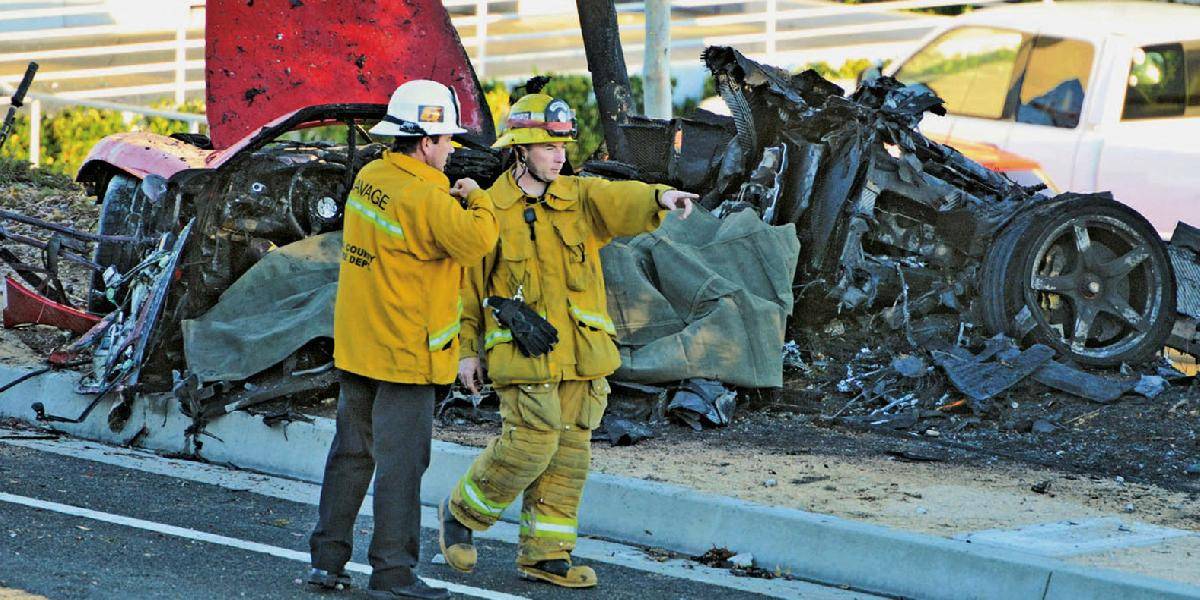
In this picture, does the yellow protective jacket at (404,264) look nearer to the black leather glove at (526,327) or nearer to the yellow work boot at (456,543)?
the black leather glove at (526,327)

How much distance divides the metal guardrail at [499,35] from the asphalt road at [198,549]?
8.76 metres

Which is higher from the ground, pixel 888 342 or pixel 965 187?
pixel 965 187

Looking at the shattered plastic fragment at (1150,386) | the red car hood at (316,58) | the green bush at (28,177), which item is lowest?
the shattered plastic fragment at (1150,386)

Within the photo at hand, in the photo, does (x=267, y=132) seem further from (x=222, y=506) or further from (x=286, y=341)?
(x=222, y=506)

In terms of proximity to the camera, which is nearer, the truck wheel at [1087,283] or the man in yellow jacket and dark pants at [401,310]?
the man in yellow jacket and dark pants at [401,310]

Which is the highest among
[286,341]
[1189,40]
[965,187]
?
[1189,40]

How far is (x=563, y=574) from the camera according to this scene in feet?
20.5

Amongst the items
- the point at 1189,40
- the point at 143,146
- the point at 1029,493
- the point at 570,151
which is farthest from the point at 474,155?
the point at 570,151

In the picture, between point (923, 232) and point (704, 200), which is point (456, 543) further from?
point (923, 232)

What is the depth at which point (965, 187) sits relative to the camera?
10102 millimetres

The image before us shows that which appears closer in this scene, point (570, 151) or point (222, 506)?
point (222, 506)

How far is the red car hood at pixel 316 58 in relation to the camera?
34.1 feet

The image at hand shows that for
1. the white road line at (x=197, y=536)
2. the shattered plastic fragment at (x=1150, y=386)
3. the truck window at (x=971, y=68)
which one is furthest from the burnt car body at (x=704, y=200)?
the truck window at (x=971, y=68)

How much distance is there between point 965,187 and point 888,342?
1.08 meters
